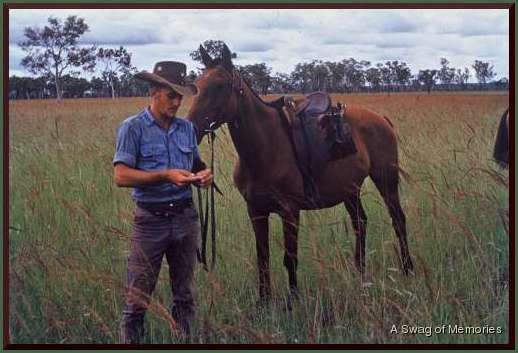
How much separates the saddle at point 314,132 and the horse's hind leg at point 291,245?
14.3 inches

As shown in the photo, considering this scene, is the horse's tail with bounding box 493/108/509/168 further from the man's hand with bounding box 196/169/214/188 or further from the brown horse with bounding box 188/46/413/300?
the man's hand with bounding box 196/169/214/188

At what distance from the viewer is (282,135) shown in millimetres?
6867

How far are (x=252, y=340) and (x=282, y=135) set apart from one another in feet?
6.10

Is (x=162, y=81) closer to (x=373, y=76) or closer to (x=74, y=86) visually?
(x=74, y=86)

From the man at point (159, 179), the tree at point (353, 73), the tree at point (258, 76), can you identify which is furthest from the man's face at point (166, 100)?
the tree at point (353, 73)

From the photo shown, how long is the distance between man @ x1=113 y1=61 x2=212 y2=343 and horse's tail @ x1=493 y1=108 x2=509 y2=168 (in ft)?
8.83

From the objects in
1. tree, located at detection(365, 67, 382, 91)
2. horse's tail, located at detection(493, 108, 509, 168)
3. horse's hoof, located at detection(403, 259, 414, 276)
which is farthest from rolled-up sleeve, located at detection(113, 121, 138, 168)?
horse's tail, located at detection(493, 108, 509, 168)

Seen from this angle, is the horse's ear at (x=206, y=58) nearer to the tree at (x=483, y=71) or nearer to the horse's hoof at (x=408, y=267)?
the tree at (x=483, y=71)

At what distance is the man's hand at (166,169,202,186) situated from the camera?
5367 mm

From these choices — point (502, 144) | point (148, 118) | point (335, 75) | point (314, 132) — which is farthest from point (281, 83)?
point (502, 144)

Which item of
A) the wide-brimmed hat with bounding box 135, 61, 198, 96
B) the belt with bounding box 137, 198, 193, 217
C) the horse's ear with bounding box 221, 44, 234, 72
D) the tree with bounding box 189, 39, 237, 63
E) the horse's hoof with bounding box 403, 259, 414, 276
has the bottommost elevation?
the horse's hoof with bounding box 403, 259, 414, 276

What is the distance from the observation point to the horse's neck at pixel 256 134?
653 cm

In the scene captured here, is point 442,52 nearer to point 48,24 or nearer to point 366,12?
point 366,12

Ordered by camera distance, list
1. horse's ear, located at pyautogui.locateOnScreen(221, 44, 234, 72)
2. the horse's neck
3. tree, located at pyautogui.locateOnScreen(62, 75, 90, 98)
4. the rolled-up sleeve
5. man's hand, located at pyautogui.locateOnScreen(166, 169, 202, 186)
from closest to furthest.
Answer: man's hand, located at pyautogui.locateOnScreen(166, 169, 202, 186), the rolled-up sleeve, horse's ear, located at pyautogui.locateOnScreen(221, 44, 234, 72), the horse's neck, tree, located at pyautogui.locateOnScreen(62, 75, 90, 98)
